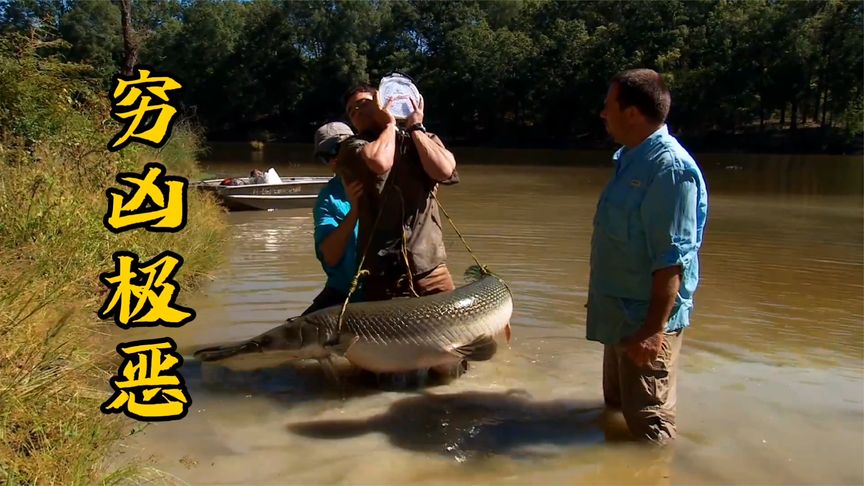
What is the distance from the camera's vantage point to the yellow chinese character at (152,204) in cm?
578

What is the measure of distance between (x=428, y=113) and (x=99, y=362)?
59.9 metres

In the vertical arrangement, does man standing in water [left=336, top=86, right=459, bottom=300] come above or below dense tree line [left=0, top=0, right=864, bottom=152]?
below

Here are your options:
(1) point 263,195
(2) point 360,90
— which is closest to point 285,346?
(2) point 360,90

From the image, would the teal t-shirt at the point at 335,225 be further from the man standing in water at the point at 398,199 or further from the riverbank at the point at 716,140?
the riverbank at the point at 716,140

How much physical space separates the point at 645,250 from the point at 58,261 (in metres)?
4.57

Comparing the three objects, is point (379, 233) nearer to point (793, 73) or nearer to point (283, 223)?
point (283, 223)

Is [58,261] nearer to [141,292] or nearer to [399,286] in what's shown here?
[141,292]

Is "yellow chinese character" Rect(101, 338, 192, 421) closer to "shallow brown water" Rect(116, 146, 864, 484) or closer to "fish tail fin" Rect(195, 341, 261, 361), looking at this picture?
"shallow brown water" Rect(116, 146, 864, 484)

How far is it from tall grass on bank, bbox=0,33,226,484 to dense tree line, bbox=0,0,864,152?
39186mm

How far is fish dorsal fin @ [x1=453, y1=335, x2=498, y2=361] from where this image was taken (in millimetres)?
4781

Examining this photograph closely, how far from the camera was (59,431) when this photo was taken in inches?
142

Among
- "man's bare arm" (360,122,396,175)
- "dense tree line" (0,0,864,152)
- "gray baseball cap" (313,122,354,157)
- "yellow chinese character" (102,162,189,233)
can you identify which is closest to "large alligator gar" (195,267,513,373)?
"man's bare arm" (360,122,396,175)

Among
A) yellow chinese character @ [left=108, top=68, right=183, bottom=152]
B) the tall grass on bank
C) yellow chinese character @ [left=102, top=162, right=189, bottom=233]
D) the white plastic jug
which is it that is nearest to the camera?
the tall grass on bank

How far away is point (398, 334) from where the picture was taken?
460cm
